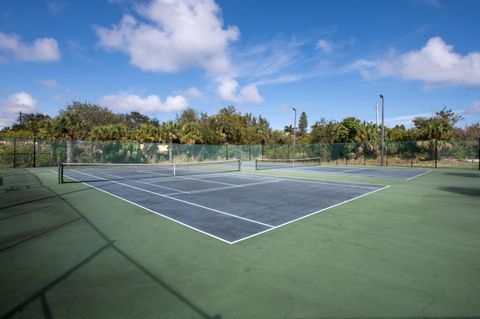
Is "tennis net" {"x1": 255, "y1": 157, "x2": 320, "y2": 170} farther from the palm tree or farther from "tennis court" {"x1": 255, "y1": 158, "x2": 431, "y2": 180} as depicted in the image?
the palm tree

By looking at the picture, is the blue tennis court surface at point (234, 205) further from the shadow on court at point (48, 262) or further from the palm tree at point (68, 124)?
the palm tree at point (68, 124)

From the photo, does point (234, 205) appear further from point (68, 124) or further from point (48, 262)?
point (68, 124)

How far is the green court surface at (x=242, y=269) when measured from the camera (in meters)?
3.53

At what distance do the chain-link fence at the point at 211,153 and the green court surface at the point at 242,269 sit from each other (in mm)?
24739

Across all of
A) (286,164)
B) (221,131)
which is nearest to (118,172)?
(286,164)

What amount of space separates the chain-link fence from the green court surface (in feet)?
81.2

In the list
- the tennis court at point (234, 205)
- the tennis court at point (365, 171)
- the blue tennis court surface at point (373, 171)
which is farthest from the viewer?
the tennis court at point (365, 171)

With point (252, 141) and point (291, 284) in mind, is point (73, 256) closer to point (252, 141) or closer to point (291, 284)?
point (291, 284)

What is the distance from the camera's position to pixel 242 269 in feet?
15.3

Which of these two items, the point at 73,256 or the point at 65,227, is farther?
the point at 65,227

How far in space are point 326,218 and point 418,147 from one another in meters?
32.2

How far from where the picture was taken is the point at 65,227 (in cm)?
715

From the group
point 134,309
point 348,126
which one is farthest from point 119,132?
point 134,309

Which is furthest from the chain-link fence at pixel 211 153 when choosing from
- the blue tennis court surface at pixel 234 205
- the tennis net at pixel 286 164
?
the blue tennis court surface at pixel 234 205
